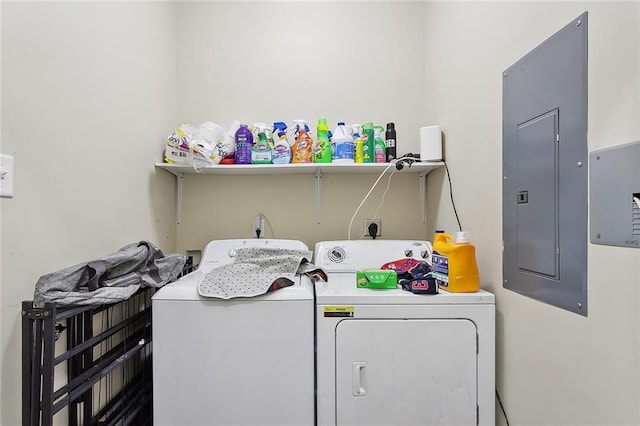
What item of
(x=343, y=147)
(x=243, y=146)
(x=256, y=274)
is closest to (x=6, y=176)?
(x=256, y=274)

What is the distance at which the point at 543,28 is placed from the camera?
3.45 ft

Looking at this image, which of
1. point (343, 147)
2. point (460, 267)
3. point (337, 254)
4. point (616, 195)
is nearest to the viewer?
point (616, 195)

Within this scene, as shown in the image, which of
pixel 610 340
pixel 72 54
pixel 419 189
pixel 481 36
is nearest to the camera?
pixel 610 340

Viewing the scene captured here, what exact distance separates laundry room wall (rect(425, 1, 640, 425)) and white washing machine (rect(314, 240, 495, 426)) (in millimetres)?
127

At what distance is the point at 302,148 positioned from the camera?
6.23 feet

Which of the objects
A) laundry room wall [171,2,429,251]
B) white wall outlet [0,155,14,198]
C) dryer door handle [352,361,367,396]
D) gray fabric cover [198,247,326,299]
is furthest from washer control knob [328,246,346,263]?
white wall outlet [0,155,14,198]

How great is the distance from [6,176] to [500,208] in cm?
172

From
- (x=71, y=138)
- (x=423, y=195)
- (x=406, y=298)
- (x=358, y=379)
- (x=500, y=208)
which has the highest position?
(x=71, y=138)

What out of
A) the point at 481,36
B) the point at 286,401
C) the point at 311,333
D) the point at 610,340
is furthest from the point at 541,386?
the point at 481,36

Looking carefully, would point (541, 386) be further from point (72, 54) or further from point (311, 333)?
point (72, 54)

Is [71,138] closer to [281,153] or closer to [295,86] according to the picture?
[281,153]

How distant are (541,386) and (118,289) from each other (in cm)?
152

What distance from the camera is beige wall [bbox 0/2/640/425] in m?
0.85

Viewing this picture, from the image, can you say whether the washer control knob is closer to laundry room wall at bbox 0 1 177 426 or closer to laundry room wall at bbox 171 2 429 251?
laundry room wall at bbox 171 2 429 251
